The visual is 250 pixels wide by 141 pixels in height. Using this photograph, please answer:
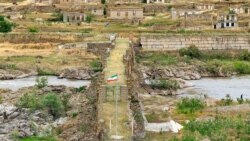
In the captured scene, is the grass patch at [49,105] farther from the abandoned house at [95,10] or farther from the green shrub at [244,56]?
the abandoned house at [95,10]

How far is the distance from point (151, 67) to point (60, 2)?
4608cm

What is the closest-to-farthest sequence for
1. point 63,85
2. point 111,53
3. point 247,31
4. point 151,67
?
point 111,53
point 63,85
point 151,67
point 247,31

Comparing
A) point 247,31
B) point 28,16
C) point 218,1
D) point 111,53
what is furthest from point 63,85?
point 218,1

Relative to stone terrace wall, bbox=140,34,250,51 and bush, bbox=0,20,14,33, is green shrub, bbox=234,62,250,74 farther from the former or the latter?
bush, bbox=0,20,14,33

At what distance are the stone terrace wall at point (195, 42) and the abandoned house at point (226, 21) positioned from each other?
9.18 metres

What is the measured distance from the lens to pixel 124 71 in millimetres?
37312

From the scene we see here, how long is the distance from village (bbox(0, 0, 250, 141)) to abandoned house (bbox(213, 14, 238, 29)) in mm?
96

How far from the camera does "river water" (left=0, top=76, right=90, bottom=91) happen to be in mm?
51219

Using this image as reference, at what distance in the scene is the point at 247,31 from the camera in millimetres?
73812

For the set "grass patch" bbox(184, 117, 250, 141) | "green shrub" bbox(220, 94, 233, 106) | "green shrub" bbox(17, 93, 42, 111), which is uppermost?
"grass patch" bbox(184, 117, 250, 141)

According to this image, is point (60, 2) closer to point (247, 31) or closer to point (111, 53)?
point (247, 31)

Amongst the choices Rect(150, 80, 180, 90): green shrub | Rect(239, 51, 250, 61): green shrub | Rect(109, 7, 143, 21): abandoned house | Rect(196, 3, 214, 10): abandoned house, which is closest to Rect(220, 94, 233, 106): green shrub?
Rect(150, 80, 180, 90): green shrub

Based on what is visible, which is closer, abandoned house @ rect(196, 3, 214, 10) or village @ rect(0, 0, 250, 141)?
village @ rect(0, 0, 250, 141)

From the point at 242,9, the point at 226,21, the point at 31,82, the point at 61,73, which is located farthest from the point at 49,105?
the point at 242,9
